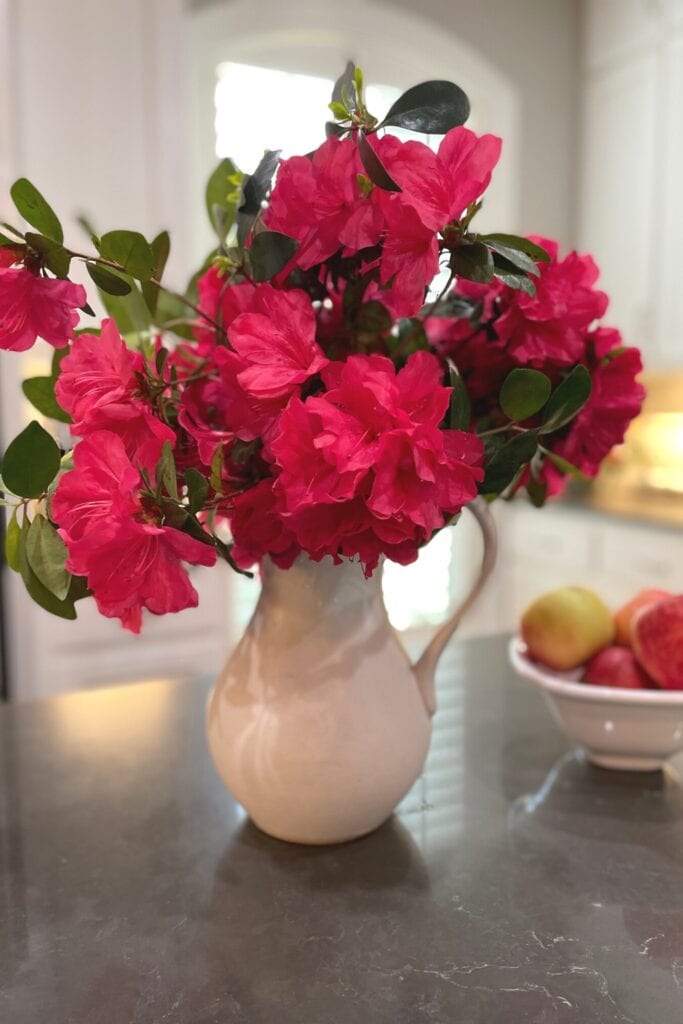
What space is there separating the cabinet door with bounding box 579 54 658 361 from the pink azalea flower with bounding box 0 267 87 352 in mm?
3063

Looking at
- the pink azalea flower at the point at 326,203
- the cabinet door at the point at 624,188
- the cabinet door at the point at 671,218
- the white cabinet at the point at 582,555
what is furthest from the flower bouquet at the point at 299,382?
the cabinet door at the point at 624,188

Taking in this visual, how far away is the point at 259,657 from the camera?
725 millimetres

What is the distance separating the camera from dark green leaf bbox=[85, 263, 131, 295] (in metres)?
0.60

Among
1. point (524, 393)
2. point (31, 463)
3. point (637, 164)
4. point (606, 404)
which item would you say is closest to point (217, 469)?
point (31, 463)

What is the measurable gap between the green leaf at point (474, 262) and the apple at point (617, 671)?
0.46 meters

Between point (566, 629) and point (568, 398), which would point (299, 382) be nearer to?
point (568, 398)

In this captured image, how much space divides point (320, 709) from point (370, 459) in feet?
0.87

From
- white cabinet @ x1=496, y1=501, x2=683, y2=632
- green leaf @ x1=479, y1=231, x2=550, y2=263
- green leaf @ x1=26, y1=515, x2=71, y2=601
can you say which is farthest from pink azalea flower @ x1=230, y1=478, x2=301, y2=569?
white cabinet @ x1=496, y1=501, x2=683, y2=632

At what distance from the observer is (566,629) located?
0.87 metres

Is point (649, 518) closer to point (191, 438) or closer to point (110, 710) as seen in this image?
point (110, 710)

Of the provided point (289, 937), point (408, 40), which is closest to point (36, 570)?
point (289, 937)

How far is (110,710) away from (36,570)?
574 mm

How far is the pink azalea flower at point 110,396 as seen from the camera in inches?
22.5

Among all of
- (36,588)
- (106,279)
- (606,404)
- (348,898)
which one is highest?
(106,279)
